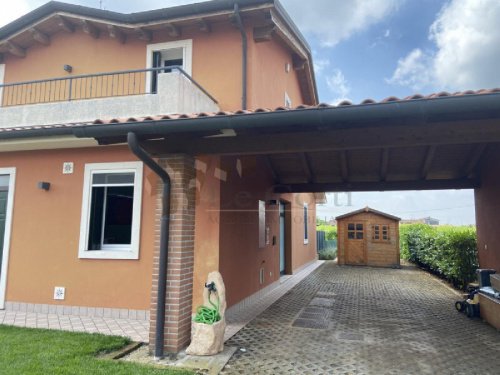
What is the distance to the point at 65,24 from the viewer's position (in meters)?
9.98

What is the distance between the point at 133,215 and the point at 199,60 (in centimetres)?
445

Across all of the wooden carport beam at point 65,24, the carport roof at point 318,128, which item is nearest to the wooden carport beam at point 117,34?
the wooden carport beam at point 65,24

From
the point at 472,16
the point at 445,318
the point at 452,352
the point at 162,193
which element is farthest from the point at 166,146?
the point at 472,16

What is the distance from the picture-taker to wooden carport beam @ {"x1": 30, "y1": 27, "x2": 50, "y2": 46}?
10.1 metres

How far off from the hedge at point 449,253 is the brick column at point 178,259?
864 centimetres

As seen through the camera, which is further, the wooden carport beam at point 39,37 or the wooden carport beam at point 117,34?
the wooden carport beam at point 39,37

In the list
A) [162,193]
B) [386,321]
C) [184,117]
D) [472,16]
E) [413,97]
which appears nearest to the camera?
[413,97]

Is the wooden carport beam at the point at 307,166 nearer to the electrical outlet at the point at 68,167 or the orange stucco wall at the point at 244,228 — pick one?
the orange stucco wall at the point at 244,228

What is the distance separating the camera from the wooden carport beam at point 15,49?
10.3m

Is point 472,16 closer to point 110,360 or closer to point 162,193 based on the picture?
point 162,193

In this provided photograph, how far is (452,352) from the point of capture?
18.3ft

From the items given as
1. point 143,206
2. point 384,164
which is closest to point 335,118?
point 384,164

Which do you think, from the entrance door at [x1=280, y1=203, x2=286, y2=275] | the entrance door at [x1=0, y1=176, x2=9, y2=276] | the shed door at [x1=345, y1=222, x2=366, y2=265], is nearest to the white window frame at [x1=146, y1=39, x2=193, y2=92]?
the entrance door at [x1=0, y1=176, x2=9, y2=276]

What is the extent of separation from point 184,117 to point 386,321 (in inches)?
236
